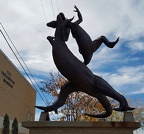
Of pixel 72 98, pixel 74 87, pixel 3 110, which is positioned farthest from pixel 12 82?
pixel 74 87

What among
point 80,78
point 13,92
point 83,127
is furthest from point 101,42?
point 13,92

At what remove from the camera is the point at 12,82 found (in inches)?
1009

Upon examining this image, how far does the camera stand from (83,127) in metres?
7.11

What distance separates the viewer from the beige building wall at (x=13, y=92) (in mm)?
22562

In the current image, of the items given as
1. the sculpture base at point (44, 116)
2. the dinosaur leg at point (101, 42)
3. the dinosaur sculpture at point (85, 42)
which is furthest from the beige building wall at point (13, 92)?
the dinosaur leg at point (101, 42)

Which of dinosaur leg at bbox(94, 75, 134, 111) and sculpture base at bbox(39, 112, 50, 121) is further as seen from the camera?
sculpture base at bbox(39, 112, 50, 121)

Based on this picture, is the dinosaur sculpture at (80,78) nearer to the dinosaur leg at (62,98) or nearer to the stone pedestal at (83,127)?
the dinosaur leg at (62,98)

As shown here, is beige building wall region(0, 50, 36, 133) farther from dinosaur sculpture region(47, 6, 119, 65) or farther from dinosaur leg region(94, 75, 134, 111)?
dinosaur leg region(94, 75, 134, 111)

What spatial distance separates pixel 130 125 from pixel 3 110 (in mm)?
16994

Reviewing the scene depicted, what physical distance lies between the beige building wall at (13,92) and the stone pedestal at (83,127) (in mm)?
15388

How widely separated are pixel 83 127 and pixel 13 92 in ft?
64.8

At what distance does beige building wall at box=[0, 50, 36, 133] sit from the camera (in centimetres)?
2256

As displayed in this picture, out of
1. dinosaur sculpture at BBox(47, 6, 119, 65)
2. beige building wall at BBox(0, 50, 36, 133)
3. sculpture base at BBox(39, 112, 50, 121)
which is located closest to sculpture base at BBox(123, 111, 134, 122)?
dinosaur sculpture at BBox(47, 6, 119, 65)

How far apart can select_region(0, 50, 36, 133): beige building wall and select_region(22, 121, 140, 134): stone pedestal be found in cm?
1539
